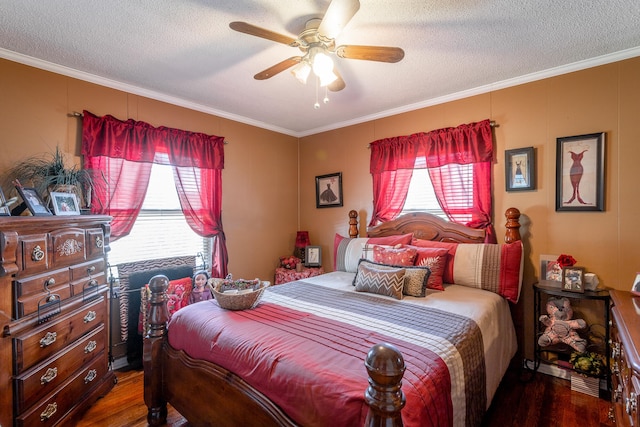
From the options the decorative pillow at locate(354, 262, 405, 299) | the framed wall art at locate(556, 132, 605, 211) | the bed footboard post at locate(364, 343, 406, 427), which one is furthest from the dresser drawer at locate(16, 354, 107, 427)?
the framed wall art at locate(556, 132, 605, 211)

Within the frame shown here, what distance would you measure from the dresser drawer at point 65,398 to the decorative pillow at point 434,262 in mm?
2642

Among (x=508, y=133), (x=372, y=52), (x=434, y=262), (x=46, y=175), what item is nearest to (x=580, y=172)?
(x=508, y=133)

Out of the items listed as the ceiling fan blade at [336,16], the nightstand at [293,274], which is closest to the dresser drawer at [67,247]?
the ceiling fan blade at [336,16]

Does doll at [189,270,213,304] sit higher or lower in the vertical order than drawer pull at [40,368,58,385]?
higher

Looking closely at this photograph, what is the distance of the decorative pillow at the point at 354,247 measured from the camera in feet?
10.00

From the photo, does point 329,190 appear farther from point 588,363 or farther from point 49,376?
point 49,376

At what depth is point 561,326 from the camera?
2352mm

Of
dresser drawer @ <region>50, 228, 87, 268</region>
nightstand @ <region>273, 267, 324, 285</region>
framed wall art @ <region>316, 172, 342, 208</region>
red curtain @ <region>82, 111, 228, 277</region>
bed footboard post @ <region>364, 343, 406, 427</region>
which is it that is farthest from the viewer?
framed wall art @ <region>316, 172, 342, 208</region>

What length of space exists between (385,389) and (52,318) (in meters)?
2.08

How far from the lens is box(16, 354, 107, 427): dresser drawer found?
167 cm

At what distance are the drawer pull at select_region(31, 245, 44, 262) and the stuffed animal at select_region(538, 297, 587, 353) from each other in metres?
3.57

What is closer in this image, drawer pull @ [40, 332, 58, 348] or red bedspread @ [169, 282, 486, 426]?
red bedspread @ [169, 282, 486, 426]

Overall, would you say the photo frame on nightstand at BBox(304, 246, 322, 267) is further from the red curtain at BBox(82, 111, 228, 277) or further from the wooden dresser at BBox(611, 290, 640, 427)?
the wooden dresser at BBox(611, 290, 640, 427)

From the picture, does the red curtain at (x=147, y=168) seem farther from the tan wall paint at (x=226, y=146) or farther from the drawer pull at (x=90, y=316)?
the drawer pull at (x=90, y=316)
